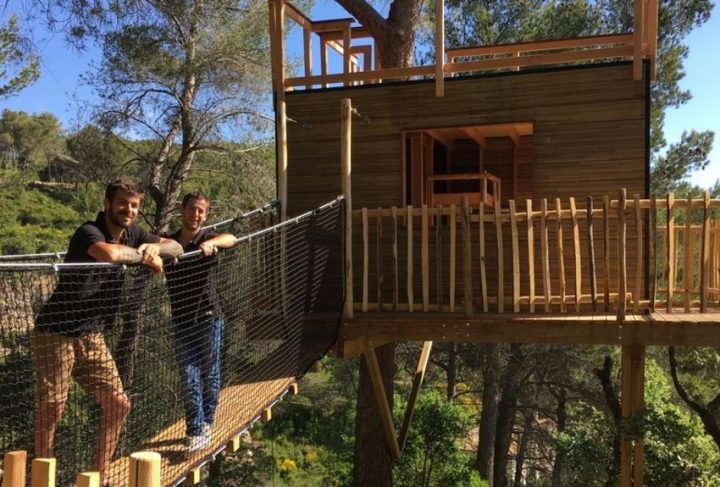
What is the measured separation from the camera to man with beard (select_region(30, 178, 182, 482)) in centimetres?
296

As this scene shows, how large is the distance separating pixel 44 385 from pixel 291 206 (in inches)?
184

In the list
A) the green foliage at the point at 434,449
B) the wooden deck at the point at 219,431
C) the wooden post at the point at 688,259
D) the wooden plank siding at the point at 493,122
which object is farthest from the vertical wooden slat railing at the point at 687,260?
the green foliage at the point at 434,449

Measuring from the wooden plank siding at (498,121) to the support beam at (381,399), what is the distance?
2.01 meters

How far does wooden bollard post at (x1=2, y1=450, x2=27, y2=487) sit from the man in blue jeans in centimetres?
145

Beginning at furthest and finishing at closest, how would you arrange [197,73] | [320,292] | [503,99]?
[197,73]
[503,99]
[320,292]

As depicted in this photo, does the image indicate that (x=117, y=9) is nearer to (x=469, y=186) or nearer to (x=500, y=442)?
(x=469, y=186)

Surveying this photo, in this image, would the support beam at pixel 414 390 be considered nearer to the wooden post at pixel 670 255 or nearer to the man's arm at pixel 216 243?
the wooden post at pixel 670 255

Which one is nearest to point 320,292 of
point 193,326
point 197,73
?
point 193,326

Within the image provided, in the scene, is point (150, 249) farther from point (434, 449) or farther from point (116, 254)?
point (434, 449)

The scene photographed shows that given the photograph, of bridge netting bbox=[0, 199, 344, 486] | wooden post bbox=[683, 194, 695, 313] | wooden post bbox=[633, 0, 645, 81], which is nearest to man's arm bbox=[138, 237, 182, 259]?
bridge netting bbox=[0, 199, 344, 486]

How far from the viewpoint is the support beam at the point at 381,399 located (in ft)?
25.5

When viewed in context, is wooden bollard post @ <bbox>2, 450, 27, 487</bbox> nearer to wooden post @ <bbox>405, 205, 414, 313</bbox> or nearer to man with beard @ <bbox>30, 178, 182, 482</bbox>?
man with beard @ <bbox>30, 178, 182, 482</bbox>

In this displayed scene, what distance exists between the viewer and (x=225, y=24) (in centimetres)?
1202

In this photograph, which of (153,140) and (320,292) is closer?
(320,292)
